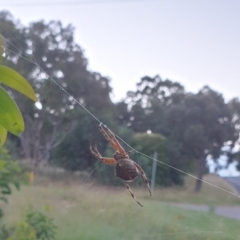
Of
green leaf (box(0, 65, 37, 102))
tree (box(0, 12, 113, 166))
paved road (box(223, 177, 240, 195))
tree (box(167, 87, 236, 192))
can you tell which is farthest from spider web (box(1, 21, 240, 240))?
tree (box(167, 87, 236, 192))

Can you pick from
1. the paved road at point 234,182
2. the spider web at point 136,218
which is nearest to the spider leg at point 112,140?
the spider web at point 136,218

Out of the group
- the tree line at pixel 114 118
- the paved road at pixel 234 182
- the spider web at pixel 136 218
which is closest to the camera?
the spider web at pixel 136 218

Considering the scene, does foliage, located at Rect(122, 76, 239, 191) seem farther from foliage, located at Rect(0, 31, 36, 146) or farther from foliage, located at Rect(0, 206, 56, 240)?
foliage, located at Rect(0, 31, 36, 146)

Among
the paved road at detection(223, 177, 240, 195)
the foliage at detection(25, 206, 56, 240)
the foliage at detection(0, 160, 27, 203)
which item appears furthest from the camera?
the paved road at detection(223, 177, 240, 195)

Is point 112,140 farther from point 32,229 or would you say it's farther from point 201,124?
point 201,124

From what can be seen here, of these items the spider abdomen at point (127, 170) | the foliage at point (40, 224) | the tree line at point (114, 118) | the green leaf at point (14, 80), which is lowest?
the foliage at point (40, 224)

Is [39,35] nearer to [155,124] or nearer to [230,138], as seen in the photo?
[230,138]

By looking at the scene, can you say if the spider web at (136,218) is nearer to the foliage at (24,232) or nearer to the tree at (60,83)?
the foliage at (24,232)
